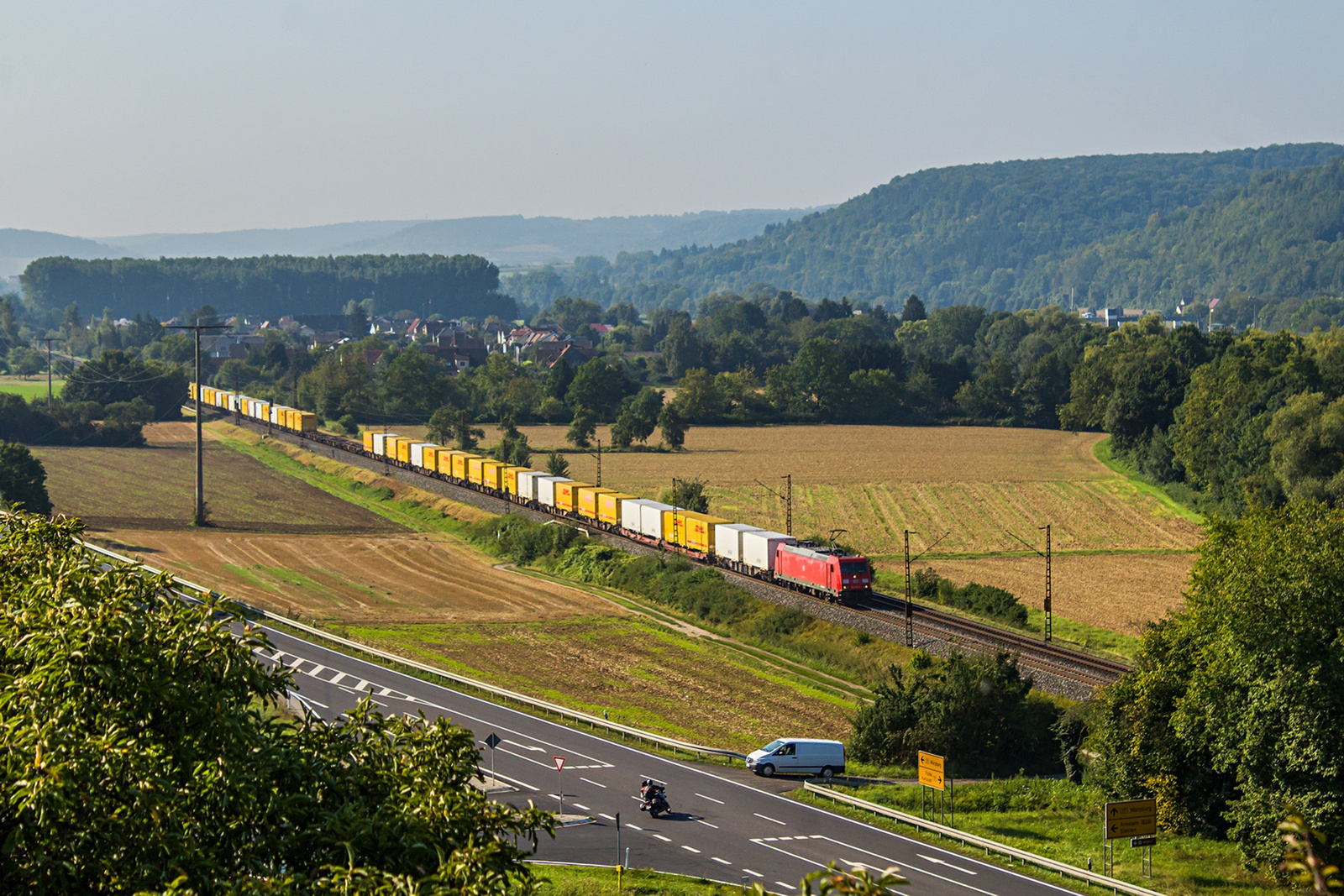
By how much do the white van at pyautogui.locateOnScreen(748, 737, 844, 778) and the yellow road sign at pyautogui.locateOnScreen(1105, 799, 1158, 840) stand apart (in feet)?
33.8

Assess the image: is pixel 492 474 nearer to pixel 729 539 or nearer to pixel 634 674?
pixel 729 539

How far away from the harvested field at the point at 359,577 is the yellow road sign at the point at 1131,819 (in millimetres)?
34747

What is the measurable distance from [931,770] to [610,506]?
45.9 m

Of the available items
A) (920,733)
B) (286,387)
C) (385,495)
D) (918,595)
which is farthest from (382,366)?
(920,733)

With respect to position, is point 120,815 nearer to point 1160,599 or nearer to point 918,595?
point 918,595

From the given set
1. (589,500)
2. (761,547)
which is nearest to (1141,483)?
(589,500)

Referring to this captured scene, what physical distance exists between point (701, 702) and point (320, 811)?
34382 mm

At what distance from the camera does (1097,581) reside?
68.6 m

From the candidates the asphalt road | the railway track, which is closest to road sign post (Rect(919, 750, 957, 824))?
the asphalt road

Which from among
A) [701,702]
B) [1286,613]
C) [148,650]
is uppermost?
[148,650]

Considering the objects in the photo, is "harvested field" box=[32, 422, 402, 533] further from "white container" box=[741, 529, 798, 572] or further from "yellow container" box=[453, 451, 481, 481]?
"white container" box=[741, 529, 798, 572]

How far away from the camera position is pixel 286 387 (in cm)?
17112

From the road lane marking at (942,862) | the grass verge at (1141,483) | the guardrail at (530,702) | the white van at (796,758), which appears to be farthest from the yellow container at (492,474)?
the road lane marking at (942,862)

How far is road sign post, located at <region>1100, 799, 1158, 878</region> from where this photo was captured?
98.8 feet
